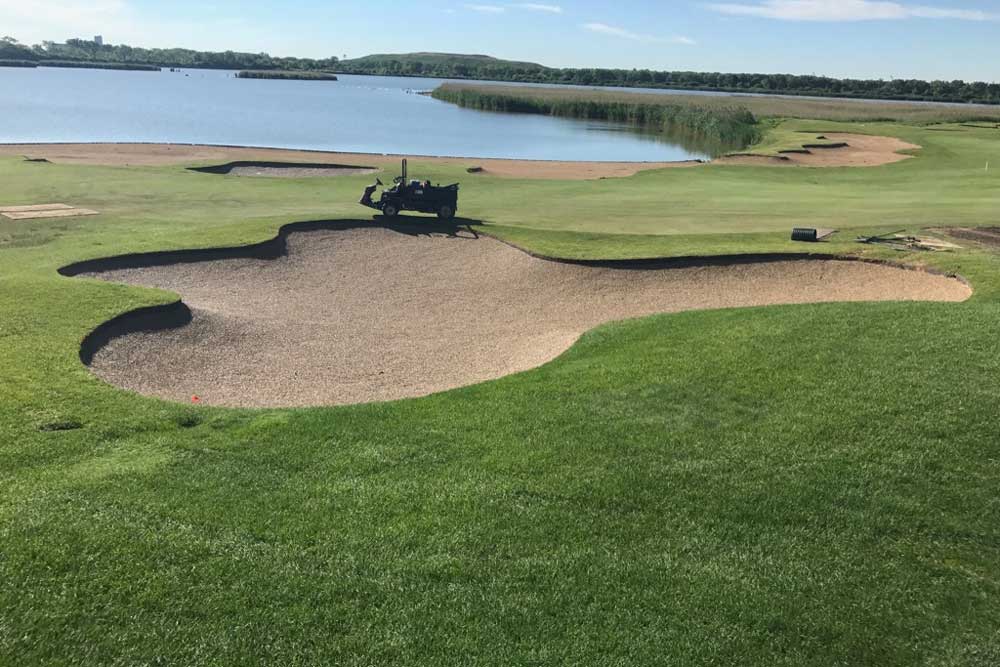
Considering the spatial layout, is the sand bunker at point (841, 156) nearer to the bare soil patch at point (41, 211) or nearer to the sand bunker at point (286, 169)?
the sand bunker at point (286, 169)

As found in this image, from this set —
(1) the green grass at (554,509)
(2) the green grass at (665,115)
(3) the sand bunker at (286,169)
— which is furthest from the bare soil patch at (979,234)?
(2) the green grass at (665,115)

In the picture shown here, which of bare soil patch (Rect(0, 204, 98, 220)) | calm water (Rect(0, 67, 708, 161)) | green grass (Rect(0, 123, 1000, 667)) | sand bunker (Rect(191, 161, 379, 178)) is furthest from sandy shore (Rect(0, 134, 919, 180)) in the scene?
green grass (Rect(0, 123, 1000, 667))

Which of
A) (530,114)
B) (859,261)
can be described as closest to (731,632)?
(859,261)

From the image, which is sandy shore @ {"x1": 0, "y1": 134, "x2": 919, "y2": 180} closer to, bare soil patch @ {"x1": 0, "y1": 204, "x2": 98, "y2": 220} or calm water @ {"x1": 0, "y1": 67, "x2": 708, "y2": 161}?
calm water @ {"x1": 0, "y1": 67, "x2": 708, "y2": 161}

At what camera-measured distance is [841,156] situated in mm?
45250

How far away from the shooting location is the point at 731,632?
591 cm

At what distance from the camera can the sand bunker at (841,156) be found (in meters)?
42.0

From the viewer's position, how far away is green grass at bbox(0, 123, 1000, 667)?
229 inches

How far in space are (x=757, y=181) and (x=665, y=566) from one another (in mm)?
31312

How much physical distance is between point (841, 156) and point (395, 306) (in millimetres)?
36840

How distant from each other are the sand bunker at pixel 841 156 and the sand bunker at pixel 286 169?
1897 centimetres

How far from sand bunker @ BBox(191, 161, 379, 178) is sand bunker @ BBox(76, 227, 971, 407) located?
1661 cm

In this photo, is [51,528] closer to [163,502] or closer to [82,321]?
[163,502]

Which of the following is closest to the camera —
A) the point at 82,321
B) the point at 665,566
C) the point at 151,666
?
the point at 151,666
